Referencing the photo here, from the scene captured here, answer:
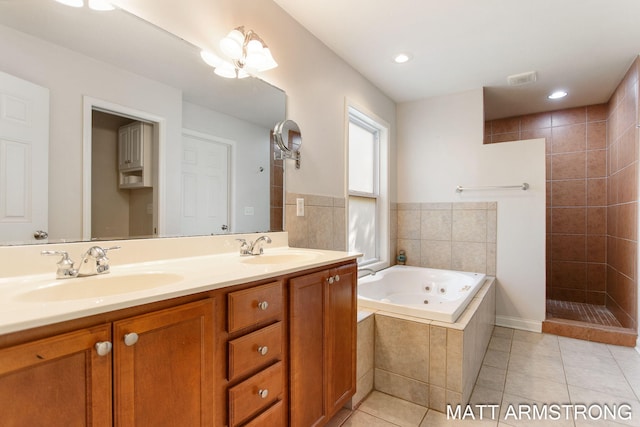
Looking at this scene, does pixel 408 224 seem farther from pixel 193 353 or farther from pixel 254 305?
pixel 193 353

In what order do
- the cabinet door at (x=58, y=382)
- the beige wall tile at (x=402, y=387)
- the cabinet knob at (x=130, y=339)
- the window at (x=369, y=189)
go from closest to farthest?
the cabinet door at (x=58, y=382), the cabinet knob at (x=130, y=339), the beige wall tile at (x=402, y=387), the window at (x=369, y=189)

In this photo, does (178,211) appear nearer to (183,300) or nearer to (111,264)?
(111,264)

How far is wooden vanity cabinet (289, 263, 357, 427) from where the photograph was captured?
121 centimetres

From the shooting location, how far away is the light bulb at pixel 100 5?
113 cm

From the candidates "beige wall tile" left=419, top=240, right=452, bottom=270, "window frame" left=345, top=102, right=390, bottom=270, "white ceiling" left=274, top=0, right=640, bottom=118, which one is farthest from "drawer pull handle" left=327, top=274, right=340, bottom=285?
"beige wall tile" left=419, top=240, right=452, bottom=270

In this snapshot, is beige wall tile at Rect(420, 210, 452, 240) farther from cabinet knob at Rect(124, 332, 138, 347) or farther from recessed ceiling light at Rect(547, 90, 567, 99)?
cabinet knob at Rect(124, 332, 138, 347)

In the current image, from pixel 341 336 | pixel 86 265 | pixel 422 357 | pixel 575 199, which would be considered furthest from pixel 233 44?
pixel 575 199

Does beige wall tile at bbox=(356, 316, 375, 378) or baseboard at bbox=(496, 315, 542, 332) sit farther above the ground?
beige wall tile at bbox=(356, 316, 375, 378)

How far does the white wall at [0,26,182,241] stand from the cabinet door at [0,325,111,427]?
0.59 m

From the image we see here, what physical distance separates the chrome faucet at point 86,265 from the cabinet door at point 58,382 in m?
0.39

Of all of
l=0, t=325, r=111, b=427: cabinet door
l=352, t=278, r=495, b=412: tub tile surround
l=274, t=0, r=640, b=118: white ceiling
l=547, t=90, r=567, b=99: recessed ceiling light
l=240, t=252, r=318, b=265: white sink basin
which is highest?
l=274, t=0, r=640, b=118: white ceiling

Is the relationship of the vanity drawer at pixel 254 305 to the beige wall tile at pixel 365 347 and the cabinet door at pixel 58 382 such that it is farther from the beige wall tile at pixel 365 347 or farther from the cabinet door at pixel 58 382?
the beige wall tile at pixel 365 347

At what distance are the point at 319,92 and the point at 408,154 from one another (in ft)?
5.27

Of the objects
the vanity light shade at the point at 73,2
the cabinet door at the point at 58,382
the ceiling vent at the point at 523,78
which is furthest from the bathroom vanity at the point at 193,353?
the ceiling vent at the point at 523,78
